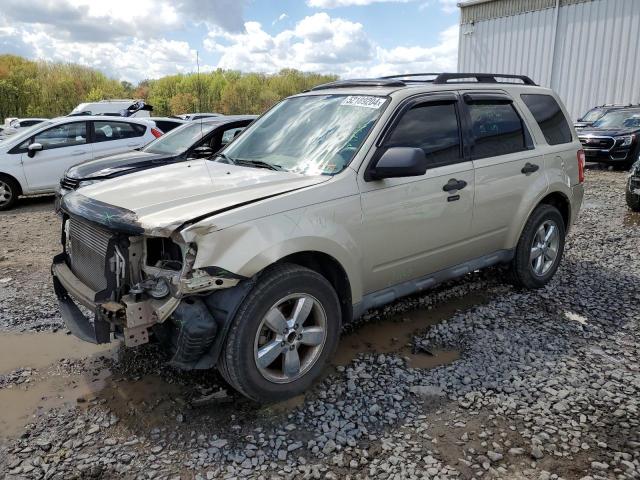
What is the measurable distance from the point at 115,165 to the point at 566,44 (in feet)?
60.7

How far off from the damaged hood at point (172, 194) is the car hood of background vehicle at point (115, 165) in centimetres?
345

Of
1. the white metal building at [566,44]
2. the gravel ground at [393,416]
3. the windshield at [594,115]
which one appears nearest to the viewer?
the gravel ground at [393,416]

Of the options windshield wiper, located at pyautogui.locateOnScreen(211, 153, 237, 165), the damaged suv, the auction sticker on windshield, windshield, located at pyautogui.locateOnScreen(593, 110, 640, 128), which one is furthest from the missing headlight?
windshield, located at pyautogui.locateOnScreen(593, 110, 640, 128)

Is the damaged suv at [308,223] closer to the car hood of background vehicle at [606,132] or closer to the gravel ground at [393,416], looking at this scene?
the gravel ground at [393,416]

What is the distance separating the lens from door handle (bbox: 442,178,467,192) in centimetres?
407

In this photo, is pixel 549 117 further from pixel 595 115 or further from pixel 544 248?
pixel 595 115

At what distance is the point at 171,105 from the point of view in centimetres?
4500

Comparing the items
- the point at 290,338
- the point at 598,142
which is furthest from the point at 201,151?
the point at 598,142

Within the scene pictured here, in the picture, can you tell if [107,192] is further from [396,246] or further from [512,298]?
[512,298]

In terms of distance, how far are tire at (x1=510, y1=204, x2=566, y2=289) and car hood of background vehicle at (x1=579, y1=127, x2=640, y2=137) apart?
32.9ft

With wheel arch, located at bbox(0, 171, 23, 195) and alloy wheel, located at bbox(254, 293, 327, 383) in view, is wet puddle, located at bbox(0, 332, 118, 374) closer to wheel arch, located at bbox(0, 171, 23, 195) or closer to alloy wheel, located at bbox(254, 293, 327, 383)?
alloy wheel, located at bbox(254, 293, 327, 383)

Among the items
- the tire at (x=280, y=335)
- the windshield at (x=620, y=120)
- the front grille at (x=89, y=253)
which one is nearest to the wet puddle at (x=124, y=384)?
the tire at (x=280, y=335)

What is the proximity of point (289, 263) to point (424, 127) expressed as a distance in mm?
1601

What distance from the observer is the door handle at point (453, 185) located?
4066 mm
